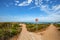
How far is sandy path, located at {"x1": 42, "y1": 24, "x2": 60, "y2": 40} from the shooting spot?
9.13ft

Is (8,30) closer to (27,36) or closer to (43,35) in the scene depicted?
(27,36)

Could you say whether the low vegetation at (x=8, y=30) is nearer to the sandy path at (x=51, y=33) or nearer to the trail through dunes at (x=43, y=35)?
the trail through dunes at (x=43, y=35)

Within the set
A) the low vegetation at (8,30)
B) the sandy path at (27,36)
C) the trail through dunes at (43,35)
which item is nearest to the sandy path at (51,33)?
the trail through dunes at (43,35)

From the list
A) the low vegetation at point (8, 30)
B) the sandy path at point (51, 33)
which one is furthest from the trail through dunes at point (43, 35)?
the low vegetation at point (8, 30)

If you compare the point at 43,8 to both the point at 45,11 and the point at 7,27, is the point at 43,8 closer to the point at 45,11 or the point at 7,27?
the point at 45,11

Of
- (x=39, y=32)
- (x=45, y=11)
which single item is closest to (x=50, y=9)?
(x=45, y=11)

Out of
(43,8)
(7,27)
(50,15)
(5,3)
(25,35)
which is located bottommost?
(25,35)

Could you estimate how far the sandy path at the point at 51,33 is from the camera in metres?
2.78

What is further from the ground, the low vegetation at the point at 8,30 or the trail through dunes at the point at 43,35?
the low vegetation at the point at 8,30

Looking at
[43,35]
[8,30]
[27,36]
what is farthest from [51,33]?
[8,30]

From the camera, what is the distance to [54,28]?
2795mm

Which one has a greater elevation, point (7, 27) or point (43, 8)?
point (43, 8)

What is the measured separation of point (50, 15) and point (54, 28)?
0.31 metres

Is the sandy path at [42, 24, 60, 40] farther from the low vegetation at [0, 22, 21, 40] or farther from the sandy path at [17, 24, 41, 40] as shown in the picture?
the low vegetation at [0, 22, 21, 40]
